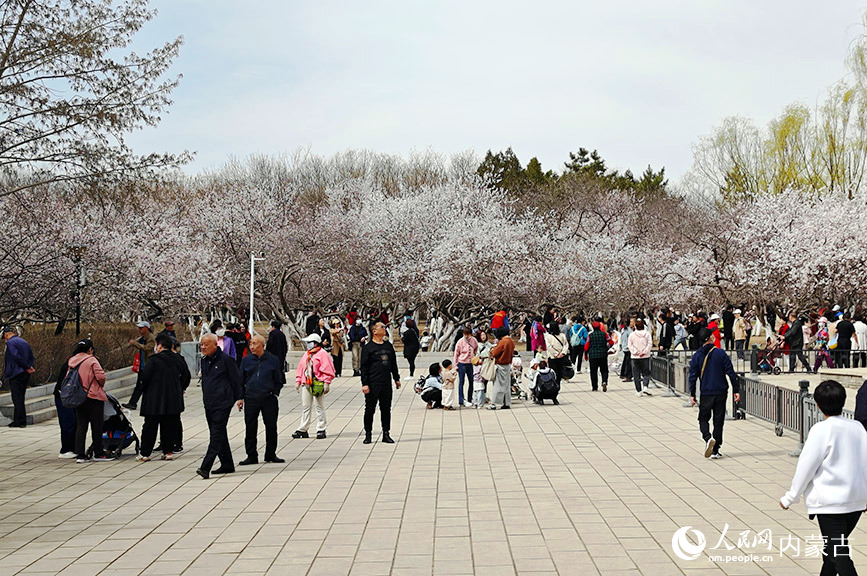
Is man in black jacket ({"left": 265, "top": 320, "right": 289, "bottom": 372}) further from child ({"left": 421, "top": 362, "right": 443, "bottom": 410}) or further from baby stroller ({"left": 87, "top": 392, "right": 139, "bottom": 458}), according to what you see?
baby stroller ({"left": 87, "top": 392, "right": 139, "bottom": 458})

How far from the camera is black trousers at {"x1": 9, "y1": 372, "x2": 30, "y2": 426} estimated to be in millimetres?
15664

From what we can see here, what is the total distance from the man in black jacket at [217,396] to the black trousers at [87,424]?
2.11 meters

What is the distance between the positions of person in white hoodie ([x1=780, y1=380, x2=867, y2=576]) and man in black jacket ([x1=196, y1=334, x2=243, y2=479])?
23.2ft

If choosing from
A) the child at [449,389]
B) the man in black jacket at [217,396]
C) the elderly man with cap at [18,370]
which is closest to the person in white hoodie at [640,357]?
the child at [449,389]

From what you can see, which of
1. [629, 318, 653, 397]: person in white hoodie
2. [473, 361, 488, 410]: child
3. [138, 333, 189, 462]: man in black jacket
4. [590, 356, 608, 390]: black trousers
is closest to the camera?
[138, 333, 189, 462]: man in black jacket

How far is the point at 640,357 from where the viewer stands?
21.2m

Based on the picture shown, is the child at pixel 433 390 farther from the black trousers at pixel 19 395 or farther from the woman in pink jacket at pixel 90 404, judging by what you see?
the woman in pink jacket at pixel 90 404

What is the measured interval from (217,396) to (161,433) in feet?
6.57

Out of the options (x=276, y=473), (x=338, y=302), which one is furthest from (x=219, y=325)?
(x=338, y=302)

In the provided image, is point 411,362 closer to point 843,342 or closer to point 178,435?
point 843,342

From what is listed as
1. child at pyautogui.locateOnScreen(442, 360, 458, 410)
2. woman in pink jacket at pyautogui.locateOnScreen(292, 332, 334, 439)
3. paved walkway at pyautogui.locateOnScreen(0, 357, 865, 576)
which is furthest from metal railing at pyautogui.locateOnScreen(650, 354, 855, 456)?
woman in pink jacket at pyautogui.locateOnScreen(292, 332, 334, 439)

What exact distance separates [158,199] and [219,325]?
33.2 metres

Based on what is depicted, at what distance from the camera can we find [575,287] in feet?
150

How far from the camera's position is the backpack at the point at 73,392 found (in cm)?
1235
